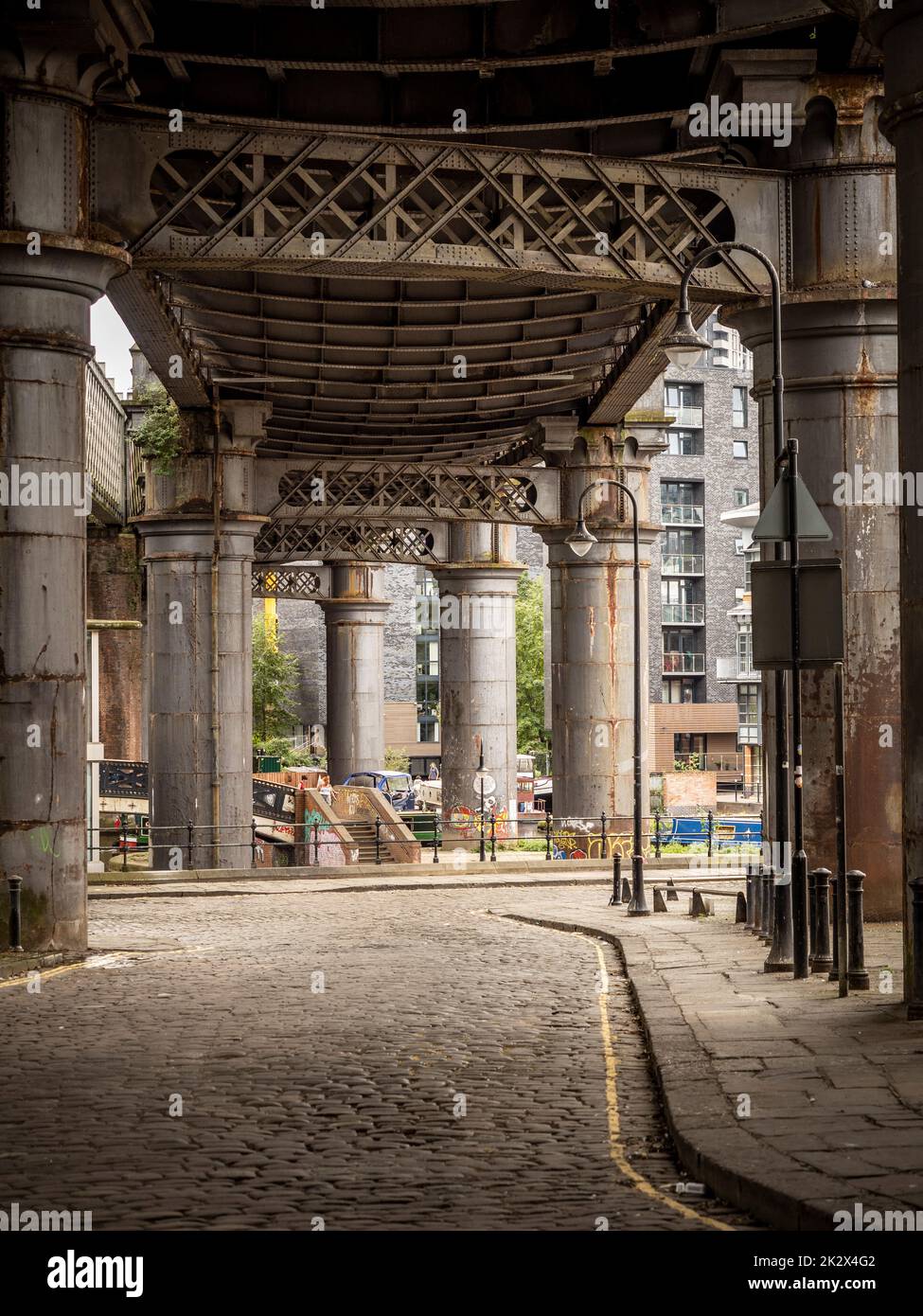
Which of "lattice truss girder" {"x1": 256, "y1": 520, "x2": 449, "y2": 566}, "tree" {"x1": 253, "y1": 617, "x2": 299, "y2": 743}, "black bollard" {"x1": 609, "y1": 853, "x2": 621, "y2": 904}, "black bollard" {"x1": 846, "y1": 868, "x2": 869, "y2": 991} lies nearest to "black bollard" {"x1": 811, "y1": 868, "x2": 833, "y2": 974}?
"black bollard" {"x1": 846, "y1": 868, "x2": 869, "y2": 991}

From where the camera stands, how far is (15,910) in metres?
16.4

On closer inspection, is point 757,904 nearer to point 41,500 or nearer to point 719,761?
point 41,500

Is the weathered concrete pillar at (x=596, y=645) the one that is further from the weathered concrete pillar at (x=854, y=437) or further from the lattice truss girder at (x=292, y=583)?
the lattice truss girder at (x=292, y=583)

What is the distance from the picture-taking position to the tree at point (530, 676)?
85.4m

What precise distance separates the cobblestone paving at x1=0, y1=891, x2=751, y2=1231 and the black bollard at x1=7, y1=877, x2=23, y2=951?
0.65 metres

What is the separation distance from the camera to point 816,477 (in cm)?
1914

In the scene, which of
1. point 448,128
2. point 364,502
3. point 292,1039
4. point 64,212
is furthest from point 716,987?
point 364,502

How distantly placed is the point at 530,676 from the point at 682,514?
11.2m

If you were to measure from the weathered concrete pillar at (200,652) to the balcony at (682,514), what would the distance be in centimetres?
5343

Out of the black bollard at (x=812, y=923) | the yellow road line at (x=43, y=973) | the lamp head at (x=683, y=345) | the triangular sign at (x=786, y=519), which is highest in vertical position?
the lamp head at (x=683, y=345)

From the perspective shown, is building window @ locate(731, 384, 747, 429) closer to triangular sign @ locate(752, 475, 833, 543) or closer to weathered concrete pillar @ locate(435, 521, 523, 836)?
weathered concrete pillar @ locate(435, 521, 523, 836)

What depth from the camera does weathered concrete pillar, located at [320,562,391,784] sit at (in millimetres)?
66188

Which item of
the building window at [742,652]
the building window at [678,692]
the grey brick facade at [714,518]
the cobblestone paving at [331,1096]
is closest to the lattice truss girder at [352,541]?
the cobblestone paving at [331,1096]

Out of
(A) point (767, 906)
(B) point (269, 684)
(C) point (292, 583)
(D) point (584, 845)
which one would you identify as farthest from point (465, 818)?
(B) point (269, 684)
